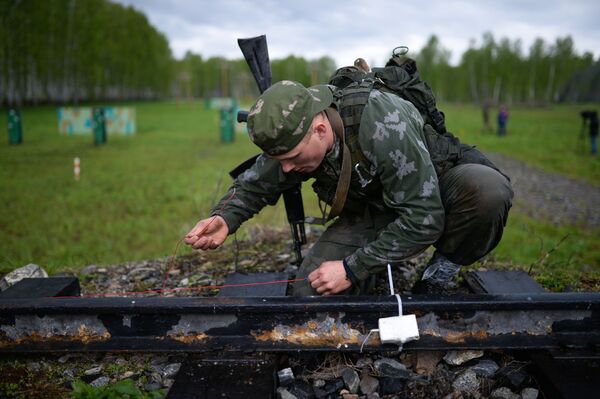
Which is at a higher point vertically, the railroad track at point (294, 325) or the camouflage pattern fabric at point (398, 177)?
the camouflage pattern fabric at point (398, 177)

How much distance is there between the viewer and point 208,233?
9.69ft

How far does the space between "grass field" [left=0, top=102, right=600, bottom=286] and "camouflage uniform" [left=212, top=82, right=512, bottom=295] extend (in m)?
1.28

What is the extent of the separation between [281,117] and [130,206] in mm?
6613

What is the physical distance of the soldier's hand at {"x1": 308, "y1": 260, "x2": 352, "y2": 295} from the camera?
250 cm

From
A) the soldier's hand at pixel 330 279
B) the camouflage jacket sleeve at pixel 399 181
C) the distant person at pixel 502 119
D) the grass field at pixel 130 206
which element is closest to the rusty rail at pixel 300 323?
the soldier's hand at pixel 330 279

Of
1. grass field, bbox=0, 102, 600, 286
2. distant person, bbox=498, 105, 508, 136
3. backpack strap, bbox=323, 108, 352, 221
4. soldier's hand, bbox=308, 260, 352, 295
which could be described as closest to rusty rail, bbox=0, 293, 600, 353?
soldier's hand, bbox=308, 260, 352, 295

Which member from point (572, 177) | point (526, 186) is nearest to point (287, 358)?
point (526, 186)

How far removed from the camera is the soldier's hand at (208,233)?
9.31 feet

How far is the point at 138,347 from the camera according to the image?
237cm

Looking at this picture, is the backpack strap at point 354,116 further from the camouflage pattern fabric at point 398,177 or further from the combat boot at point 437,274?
the combat boot at point 437,274

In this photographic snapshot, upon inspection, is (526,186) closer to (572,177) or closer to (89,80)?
(572,177)

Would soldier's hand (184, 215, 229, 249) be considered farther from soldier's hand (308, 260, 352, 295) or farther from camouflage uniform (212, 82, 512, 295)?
soldier's hand (308, 260, 352, 295)

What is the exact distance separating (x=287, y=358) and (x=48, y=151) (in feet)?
52.6

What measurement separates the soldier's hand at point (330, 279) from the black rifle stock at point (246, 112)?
0.89 m
